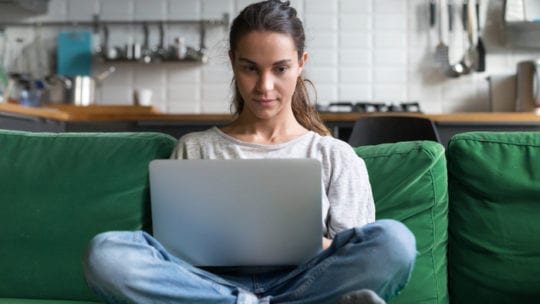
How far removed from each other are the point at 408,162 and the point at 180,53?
2551 mm

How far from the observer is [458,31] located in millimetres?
3939

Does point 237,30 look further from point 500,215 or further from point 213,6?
point 213,6

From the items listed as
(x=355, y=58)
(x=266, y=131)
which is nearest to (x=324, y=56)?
(x=355, y=58)

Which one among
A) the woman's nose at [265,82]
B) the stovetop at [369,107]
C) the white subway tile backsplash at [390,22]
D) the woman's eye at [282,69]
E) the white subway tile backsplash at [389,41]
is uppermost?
the white subway tile backsplash at [390,22]

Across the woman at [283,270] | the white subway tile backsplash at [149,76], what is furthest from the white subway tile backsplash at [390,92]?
the woman at [283,270]

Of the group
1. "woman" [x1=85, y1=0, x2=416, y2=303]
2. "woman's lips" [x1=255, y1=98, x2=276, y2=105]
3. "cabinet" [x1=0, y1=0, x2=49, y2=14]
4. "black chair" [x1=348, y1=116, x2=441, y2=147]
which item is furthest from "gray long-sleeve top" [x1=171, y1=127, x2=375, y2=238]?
"cabinet" [x1=0, y1=0, x2=49, y2=14]

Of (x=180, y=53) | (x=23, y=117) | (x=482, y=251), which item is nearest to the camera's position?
(x=482, y=251)

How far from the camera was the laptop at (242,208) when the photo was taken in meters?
1.26

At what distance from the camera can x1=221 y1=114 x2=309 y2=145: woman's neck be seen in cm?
166

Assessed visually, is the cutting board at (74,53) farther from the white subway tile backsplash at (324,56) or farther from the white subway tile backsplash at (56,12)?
the white subway tile backsplash at (324,56)

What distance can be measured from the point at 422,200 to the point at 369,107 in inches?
81.3

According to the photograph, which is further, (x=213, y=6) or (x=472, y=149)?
(x=213, y=6)

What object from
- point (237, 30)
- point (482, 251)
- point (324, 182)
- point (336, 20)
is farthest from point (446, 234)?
point (336, 20)

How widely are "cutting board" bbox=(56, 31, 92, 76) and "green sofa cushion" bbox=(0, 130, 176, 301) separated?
2442 mm
